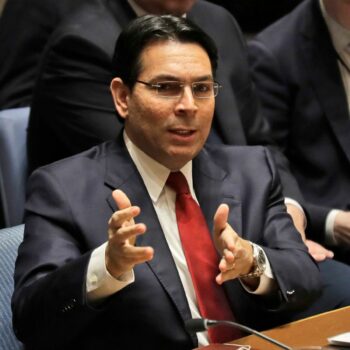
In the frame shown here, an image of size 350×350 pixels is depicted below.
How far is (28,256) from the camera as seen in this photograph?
1482mm

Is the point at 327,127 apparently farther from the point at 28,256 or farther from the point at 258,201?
the point at 28,256

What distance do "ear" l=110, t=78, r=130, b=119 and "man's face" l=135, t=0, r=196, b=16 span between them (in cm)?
55

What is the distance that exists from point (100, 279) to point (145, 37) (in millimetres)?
456

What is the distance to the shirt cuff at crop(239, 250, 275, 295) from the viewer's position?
4.95ft

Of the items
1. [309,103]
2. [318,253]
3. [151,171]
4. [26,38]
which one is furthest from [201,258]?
[26,38]

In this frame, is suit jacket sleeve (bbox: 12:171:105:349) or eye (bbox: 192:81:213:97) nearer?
suit jacket sleeve (bbox: 12:171:105:349)

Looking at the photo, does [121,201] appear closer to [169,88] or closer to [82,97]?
[169,88]

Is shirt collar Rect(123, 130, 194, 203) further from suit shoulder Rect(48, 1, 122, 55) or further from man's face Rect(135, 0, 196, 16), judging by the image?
man's face Rect(135, 0, 196, 16)

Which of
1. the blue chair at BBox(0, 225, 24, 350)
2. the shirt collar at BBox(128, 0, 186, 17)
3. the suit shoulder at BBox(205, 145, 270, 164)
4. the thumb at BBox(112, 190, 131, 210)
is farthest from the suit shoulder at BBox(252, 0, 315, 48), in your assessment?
the thumb at BBox(112, 190, 131, 210)

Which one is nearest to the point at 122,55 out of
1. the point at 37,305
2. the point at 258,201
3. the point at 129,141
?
the point at 129,141

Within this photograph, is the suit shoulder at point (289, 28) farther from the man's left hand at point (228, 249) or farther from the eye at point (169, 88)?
the man's left hand at point (228, 249)

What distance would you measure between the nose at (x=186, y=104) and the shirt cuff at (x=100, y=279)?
11.7 inches

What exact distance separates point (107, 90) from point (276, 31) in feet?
1.99

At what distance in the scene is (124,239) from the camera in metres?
1.29
